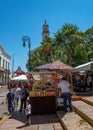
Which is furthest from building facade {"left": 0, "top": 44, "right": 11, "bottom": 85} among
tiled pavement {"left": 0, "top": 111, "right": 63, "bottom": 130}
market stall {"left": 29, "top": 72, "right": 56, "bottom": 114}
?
tiled pavement {"left": 0, "top": 111, "right": 63, "bottom": 130}

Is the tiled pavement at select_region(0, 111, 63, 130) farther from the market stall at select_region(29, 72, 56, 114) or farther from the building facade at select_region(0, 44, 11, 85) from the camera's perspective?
the building facade at select_region(0, 44, 11, 85)

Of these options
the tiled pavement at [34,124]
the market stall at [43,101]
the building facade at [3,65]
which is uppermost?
the building facade at [3,65]

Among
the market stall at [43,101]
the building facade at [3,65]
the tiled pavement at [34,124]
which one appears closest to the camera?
the tiled pavement at [34,124]

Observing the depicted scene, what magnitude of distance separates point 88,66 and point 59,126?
8483 millimetres

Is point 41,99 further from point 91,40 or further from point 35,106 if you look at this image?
point 91,40

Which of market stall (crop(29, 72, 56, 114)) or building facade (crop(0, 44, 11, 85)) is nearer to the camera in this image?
market stall (crop(29, 72, 56, 114))

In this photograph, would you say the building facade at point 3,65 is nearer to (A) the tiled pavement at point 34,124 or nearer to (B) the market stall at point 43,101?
(B) the market stall at point 43,101

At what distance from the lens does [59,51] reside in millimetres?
43312

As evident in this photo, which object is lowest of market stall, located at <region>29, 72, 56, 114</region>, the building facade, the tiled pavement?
the tiled pavement

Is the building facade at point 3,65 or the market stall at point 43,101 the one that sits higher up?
the building facade at point 3,65

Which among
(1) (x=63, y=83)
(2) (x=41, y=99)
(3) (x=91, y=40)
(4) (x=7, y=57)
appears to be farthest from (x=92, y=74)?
(4) (x=7, y=57)

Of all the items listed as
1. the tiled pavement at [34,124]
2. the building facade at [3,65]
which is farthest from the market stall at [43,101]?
the building facade at [3,65]

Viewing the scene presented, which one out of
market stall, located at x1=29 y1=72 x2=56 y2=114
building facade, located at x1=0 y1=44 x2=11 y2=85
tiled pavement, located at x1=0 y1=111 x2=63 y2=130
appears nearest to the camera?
tiled pavement, located at x1=0 y1=111 x2=63 y2=130

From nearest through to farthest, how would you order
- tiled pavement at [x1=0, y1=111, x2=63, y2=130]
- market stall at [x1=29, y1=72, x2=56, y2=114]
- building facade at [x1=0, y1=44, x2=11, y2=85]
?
tiled pavement at [x1=0, y1=111, x2=63, y2=130]
market stall at [x1=29, y1=72, x2=56, y2=114]
building facade at [x1=0, y1=44, x2=11, y2=85]
